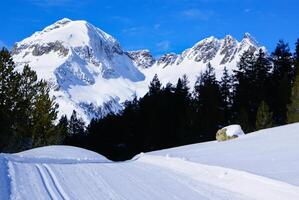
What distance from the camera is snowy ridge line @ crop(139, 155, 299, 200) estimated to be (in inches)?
401

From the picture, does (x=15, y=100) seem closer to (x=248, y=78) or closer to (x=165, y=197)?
(x=165, y=197)

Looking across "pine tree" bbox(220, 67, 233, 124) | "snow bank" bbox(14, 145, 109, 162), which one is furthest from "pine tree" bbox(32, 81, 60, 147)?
"pine tree" bbox(220, 67, 233, 124)

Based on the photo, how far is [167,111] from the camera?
58562 mm

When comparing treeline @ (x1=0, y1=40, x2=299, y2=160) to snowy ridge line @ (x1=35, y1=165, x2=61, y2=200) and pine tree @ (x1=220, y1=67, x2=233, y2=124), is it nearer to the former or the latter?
pine tree @ (x1=220, y1=67, x2=233, y2=124)

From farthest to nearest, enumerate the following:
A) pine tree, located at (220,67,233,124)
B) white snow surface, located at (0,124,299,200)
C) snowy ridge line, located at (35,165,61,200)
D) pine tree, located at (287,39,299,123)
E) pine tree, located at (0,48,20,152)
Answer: pine tree, located at (220,67,233,124) → pine tree, located at (287,39,299,123) → pine tree, located at (0,48,20,152) → white snow surface, located at (0,124,299,200) → snowy ridge line, located at (35,165,61,200)

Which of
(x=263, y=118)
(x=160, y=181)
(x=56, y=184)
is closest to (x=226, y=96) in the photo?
(x=263, y=118)

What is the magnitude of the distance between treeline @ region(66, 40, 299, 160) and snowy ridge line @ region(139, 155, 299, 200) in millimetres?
31081

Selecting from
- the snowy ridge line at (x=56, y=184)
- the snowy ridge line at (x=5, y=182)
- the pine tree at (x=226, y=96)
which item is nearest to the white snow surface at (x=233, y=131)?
the snowy ridge line at (x=56, y=184)

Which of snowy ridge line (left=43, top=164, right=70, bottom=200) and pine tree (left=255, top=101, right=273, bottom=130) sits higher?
pine tree (left=255, top=101, right=273, bottom=130)

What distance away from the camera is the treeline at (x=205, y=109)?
172ft

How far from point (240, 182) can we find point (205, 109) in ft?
140

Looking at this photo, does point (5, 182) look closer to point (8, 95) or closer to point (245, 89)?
point (8, 95)

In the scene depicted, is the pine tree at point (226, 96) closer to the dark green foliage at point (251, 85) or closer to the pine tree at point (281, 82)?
the dark green foliage at point (251, 85)

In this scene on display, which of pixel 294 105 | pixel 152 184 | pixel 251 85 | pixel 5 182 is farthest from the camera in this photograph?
pixel 251 85
